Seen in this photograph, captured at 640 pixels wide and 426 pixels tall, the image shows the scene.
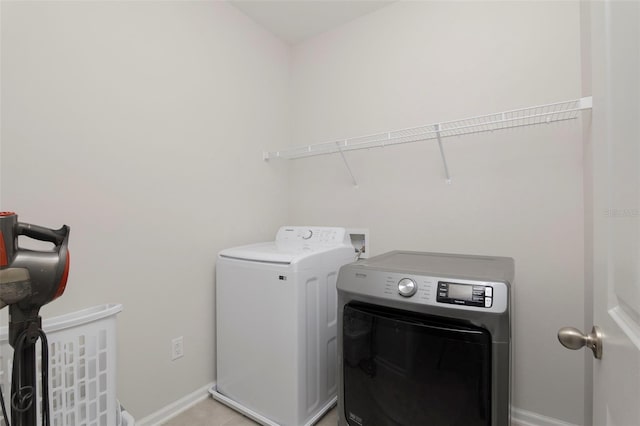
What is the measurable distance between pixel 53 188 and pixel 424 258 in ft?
5.65

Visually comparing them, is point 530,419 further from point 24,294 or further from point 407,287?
point 24,294

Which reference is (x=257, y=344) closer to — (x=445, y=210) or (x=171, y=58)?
(x=445, y=210)

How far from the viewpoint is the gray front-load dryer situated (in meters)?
0.97

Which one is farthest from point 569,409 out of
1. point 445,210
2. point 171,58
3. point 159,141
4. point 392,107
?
point 171,58

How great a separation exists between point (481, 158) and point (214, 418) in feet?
6.91

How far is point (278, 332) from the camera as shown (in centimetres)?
154

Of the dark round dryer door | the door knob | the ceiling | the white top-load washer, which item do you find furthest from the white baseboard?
the ceiling

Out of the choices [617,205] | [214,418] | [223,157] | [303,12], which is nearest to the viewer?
[617,205]

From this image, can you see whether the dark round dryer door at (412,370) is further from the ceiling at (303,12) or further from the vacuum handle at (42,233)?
the ceiling at (303,12)

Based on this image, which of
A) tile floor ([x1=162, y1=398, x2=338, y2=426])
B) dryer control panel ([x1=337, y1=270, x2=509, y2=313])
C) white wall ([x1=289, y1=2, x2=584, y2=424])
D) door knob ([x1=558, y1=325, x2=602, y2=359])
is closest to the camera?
door knob ([x1=558, y1=325, x2=602, y2=359])

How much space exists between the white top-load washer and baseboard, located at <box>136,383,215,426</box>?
66mm

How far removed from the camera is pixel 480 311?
3.19ft

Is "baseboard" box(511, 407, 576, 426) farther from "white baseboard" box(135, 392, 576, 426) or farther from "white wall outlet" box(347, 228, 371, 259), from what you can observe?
"white wall outlet" box(347, 228, 371, 259)

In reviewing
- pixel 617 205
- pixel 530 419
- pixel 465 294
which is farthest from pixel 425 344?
pixel 530 419
